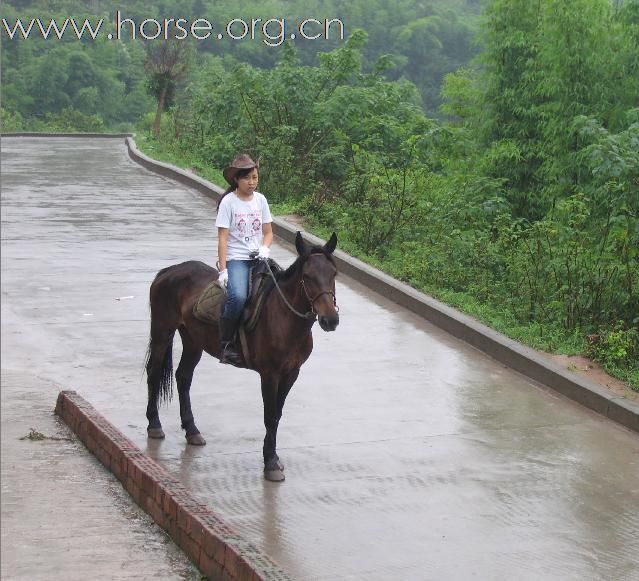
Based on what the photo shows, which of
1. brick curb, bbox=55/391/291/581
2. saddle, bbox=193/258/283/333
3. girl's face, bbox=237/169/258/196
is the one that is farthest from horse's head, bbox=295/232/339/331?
brick curb, bbox=55/391/291/581

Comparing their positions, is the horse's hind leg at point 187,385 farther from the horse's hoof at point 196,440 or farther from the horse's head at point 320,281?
the horse's head at point 320,281

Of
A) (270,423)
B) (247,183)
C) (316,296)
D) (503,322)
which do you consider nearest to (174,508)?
(270,423)

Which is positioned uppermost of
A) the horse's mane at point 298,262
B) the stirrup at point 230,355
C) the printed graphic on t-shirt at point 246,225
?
the printed graphic on t-shirt at point 246,225

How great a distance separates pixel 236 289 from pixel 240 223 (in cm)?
45

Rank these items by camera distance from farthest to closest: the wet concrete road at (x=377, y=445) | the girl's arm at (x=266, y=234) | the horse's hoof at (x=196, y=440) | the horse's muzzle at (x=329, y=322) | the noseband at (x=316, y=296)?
the horse's hoof at (x=196, y=440) < the girl's arm at (x=266, y=234) < the noseband at (x=316, y=296) < the horse's muzzle at (x=329, y=322) < the wet concrete road at (x=377, y=445)

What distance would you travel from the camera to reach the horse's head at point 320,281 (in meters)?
7.14

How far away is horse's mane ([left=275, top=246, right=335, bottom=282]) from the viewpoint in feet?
24.2

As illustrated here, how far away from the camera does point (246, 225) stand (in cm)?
797

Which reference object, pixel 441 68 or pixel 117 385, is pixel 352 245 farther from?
pixel 441 68

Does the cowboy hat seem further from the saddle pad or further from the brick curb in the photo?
the brick curb

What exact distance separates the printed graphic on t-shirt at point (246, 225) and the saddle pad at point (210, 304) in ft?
1.37

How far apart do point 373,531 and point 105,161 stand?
25.7 metres

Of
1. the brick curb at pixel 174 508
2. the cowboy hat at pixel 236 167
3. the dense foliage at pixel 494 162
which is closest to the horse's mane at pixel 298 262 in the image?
the cowboy hat at pixel 236 167

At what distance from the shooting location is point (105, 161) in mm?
31328
